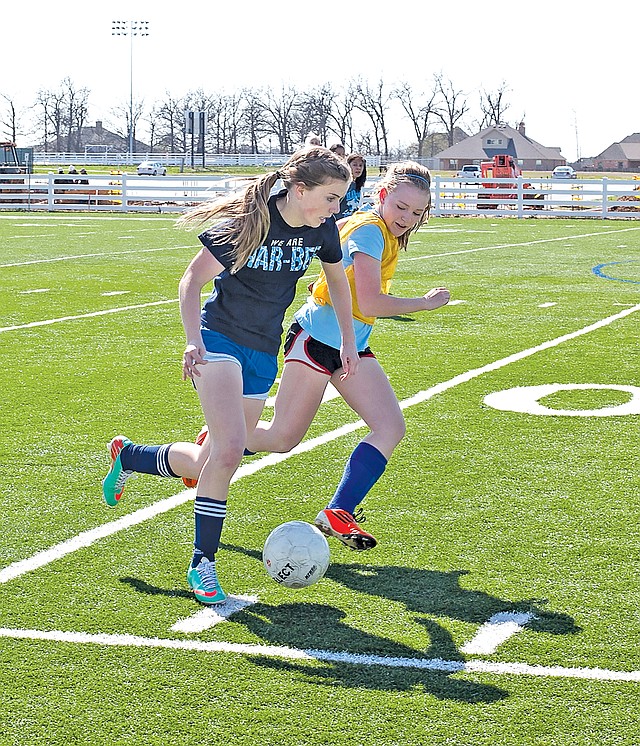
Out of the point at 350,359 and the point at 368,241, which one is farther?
the point at 368,241

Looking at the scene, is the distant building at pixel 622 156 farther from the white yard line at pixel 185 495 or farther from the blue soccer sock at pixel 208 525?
the blue soccer sock at pixel 208 525

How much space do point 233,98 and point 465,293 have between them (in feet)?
352

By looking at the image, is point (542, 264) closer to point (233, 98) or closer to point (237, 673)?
point (237, 673)

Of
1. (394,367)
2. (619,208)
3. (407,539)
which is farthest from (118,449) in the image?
(619,208)

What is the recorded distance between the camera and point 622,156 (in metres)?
159

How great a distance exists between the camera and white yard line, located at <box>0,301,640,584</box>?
16.6ft

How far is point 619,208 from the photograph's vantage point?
135ft

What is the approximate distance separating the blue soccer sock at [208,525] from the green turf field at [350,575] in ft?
0.63

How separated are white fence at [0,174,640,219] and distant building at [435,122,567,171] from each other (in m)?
88.0

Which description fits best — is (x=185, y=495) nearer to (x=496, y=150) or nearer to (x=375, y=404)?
(x=375, y=404)

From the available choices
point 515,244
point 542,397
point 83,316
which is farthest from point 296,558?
point 515,244

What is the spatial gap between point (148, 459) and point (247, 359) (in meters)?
0.91

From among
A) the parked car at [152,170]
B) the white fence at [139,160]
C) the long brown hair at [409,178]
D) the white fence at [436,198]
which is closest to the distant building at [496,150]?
the white fence at [139,160]

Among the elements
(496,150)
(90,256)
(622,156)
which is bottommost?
(90,256)
